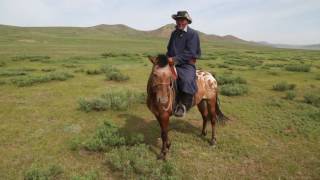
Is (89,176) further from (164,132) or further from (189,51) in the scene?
(189,51)

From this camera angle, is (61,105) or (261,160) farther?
(61,105)

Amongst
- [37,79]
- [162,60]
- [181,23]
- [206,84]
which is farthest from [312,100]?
[37,79]

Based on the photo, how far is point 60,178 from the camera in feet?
19.3

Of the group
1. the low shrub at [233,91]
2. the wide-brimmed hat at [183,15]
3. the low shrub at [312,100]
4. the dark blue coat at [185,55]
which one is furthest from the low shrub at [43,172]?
the low shrub at [312,100]

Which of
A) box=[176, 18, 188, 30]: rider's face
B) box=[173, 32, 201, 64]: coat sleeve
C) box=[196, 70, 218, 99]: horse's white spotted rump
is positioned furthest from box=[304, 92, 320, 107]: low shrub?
box=[176, 18, 188, 30]: rider's face

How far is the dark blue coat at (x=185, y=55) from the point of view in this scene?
21.7 feet

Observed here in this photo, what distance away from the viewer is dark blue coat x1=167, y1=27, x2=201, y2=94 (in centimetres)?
662

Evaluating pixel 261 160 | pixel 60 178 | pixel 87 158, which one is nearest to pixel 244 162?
pixel 261 160

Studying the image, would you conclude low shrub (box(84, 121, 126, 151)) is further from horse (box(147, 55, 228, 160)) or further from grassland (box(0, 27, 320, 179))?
horse (box(147, 55, 228, 160))

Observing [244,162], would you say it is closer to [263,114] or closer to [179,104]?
[179,104]

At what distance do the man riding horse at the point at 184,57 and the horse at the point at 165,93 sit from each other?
0.25m

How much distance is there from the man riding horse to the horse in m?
0.25

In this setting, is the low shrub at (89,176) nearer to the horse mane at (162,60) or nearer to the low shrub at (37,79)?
the horse mane at (162,60)

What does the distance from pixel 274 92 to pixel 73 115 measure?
943 cm
